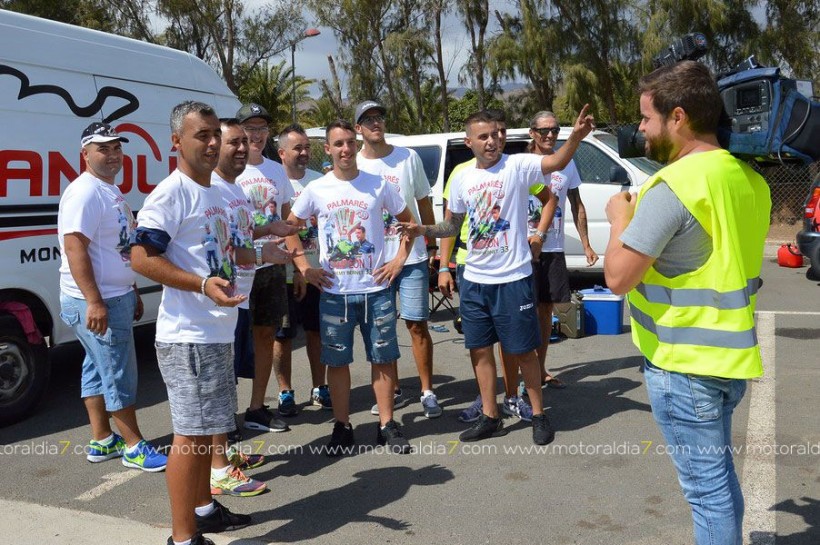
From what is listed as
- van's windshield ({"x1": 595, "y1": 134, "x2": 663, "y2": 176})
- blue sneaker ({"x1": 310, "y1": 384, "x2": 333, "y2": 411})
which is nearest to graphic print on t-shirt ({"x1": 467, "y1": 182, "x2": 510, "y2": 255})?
blue sneaker ({"x1": 310, "y1": 384, "x2": 333, "y2": 411})

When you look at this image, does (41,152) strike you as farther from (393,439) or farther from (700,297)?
(700,297)

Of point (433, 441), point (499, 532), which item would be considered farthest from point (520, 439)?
point (499, 532)

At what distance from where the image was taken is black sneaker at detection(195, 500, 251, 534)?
3748 mm

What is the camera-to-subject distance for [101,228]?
454cm

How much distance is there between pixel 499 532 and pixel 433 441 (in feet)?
4.41

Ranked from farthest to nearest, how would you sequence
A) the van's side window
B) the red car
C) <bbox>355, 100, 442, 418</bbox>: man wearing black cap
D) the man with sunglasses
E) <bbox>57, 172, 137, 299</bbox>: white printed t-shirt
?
the van's side window < the red car < the man with sunglasses < <bbox>355, 100, 442, 418</bbox>: man wearing black cap < <bbox>57, 172, 137, 299</bbox>: white printed t-shirt

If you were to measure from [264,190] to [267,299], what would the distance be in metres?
0.73

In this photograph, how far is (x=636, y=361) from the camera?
6844 millimetres

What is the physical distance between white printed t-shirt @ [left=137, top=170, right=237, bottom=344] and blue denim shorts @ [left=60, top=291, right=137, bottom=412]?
4.41ft

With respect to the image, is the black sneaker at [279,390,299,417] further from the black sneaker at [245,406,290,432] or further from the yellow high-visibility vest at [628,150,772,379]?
the yellow high-visibility vest at [628,150,772,379]

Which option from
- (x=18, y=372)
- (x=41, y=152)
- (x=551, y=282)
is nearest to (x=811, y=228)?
(x=551, y=282)

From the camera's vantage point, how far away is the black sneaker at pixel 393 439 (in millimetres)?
4805

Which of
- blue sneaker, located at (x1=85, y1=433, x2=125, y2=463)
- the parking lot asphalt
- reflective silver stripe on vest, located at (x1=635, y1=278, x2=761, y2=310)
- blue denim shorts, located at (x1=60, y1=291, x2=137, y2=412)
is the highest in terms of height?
reflective silver stripe on vest, located at (x1=635, y1=278, x2=761, y2=310)

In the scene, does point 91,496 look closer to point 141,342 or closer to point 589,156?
point 141,342
